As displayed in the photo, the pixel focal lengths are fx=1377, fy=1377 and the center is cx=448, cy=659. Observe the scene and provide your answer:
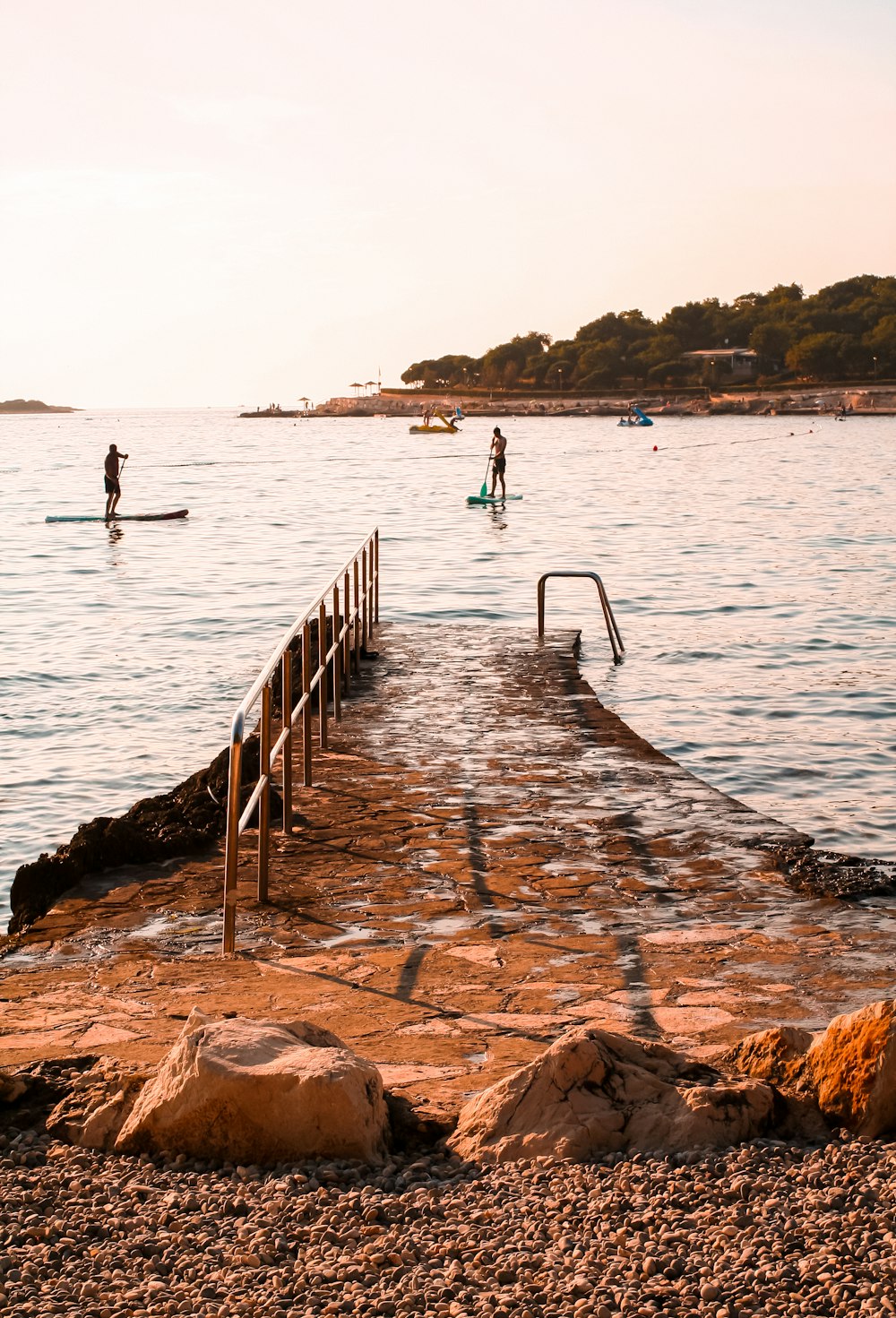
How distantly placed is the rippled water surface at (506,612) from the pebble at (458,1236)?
5410 mm

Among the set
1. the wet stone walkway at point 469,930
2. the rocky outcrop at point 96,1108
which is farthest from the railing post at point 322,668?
the rocky outcrop at point 96,1108

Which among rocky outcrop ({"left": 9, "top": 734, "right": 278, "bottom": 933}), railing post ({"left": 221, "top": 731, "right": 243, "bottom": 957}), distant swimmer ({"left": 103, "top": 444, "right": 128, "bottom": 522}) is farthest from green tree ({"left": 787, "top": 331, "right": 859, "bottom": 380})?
railing post ({"left": 221, "top": 731, "right": 243, "bottom": 957})

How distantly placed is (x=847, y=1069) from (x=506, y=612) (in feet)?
51.8

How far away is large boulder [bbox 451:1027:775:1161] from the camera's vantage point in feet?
12.0

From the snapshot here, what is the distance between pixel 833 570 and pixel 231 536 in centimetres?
1533

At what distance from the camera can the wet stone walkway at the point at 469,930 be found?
193 inches

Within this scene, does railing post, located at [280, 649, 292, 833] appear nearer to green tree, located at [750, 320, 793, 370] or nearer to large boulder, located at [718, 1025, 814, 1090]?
large boulder, located at [718, 1025, 814, 1090]

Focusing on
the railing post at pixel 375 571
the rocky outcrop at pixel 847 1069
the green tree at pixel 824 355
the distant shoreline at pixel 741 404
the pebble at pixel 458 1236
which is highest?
the green tree at pixel 824 355

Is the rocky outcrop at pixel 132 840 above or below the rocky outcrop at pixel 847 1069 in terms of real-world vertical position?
below

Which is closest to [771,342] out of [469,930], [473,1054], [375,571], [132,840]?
[375,571]

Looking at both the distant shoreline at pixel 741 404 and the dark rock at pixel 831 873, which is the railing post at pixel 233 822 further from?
the distant shoreline at pixel 741 404

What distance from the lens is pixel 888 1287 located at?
9.71 ft

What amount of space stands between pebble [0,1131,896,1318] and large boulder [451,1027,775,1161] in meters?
0.07

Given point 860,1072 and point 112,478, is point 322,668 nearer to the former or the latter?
point 860,1072
